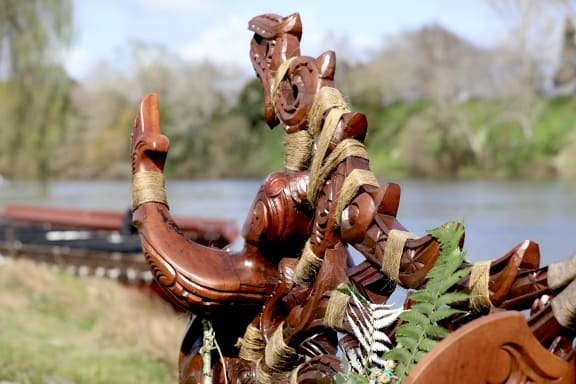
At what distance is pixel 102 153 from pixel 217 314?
79.6ft

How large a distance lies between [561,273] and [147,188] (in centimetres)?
113

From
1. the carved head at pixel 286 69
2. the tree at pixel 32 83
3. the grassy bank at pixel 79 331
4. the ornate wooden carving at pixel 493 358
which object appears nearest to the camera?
the ornate wooden carving at pixel 493 358

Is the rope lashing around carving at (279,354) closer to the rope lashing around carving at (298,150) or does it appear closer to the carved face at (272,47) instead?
the rope lashing around carving at (298,150)

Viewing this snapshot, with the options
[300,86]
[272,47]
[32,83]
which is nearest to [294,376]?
[300,86]

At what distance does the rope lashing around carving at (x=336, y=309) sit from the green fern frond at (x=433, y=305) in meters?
0.24

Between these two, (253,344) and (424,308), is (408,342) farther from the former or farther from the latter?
(253,344)

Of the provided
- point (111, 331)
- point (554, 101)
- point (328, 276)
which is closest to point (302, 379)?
point (328, 276)

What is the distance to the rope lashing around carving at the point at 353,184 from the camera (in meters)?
1.56

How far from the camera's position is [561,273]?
1122 millimetres

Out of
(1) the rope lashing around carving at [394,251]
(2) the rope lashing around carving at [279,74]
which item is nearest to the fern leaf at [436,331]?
(1) the rope lashing around carving at [394,251]

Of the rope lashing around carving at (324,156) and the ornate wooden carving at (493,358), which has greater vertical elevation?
the rope lashing around carving at (324,156)

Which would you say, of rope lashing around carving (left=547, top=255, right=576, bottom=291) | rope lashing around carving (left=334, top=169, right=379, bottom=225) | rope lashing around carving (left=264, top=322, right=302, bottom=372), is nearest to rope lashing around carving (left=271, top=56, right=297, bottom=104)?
rope lashing around carving (left=334, top=169, right=379, bottom=225)

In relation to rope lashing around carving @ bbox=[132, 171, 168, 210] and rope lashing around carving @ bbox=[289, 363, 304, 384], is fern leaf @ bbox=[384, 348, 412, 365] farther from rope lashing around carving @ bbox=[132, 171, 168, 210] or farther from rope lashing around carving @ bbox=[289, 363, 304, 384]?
rope lashing around carving @ bbox=[132, 171, 168, 210]

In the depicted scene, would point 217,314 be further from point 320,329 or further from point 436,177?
point 436,177
